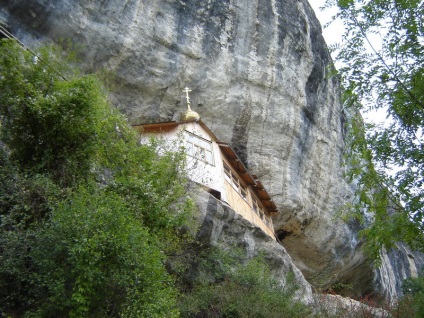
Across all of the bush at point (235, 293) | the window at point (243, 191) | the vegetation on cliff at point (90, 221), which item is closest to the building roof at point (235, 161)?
the window at point (243, 191)

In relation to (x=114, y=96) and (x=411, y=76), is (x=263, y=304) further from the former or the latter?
(x=114, y=96)

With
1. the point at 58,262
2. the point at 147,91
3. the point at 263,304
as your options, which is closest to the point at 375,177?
the point at 263,304

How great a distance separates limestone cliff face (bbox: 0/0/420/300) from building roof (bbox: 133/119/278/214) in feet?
1.51

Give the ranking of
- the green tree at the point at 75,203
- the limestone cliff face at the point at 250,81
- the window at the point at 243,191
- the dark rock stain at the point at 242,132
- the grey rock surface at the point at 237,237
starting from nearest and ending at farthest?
the green tree at the point at 75,203
the grey rock surface at the point at 237,237
the limestone cliff face at the point at 250,81
the window at the point at 243,191
the dark rock stain at the point at 242,132

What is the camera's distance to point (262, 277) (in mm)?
13820

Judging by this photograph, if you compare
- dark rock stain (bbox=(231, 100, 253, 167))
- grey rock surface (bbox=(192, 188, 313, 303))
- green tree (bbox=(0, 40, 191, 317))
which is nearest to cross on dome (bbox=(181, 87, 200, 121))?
dark rock stain (bbox=(231, 100, 253, 167))

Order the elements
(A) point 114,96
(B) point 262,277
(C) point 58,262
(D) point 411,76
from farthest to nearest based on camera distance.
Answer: (A) point 114,96, (B) point 262,277, (D) point 411,76, (C) point 58,262

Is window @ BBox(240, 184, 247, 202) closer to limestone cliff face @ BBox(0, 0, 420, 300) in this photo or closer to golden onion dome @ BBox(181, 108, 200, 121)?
limestone cliff face @ BBox(0, 0, 420, 300)

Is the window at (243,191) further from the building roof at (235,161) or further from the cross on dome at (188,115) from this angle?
the cross on dome at (188,115)

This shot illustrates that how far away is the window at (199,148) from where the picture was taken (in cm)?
1850

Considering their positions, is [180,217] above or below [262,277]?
above

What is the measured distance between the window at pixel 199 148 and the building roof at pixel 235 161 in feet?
1.81

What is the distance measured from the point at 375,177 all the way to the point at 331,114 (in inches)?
553

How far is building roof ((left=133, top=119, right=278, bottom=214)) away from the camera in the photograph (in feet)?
60.6
